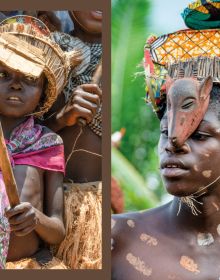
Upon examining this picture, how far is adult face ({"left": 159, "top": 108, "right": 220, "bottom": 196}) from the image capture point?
2467 mm

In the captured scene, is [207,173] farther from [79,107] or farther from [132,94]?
[79,107]

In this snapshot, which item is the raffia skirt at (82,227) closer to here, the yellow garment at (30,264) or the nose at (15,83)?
the yellow garment at (30,264)

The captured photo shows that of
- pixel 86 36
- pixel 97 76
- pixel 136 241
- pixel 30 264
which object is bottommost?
pixel 30 264

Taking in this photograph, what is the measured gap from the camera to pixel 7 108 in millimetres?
2883

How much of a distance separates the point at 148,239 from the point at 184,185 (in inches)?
8.2

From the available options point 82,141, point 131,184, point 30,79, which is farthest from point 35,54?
point 131,184

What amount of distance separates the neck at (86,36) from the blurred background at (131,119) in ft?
0.70

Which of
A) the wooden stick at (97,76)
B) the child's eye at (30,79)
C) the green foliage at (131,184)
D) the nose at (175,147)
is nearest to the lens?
the nose at (175,147)

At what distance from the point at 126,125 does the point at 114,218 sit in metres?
0.36

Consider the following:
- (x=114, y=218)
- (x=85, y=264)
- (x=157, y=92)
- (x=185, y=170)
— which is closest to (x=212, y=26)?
(x=157, y=92)

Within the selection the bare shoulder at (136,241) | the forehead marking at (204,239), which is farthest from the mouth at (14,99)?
the forehead marking at (204,239)

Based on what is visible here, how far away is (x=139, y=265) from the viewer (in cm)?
253

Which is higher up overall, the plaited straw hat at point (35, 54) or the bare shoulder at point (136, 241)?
the plaited straw hat at point (35, 54)

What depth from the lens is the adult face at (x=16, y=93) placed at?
9.43 feet
